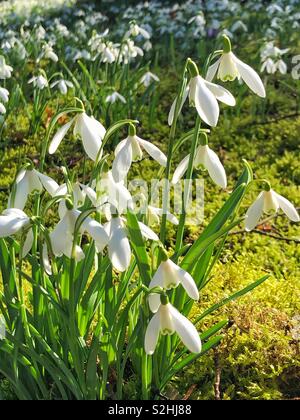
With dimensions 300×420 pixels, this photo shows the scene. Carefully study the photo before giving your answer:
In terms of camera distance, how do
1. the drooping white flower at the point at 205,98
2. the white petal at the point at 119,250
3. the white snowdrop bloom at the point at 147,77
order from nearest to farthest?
the white petal at the point at 119,250 < the drooping white flower at the point at 205,98 < the white snowdrop bloom at the point at 147,77

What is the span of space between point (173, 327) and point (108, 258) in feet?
0.89

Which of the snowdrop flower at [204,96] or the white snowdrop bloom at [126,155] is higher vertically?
the snowdrop flower at [204,96]

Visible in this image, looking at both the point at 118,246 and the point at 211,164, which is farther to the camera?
the point at 211,164

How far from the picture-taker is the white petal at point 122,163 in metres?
1.51

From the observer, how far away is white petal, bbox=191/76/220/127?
4.91ft

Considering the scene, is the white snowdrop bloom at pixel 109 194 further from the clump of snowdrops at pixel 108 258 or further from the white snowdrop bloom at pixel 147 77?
the white snowdrop bloom at pixel 147 77

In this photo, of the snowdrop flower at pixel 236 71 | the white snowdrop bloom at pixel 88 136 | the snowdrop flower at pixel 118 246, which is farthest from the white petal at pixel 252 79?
the snowdrop flower at pixel 118 246

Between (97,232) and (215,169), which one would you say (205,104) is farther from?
(97,232)

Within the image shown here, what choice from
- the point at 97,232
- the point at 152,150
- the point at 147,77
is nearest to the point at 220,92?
the point at 152,150

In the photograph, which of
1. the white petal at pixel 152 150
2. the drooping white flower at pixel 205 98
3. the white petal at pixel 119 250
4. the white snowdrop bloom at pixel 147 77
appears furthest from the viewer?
the white snowdrop bloom at pixel 147 77

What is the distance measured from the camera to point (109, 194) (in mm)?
1590

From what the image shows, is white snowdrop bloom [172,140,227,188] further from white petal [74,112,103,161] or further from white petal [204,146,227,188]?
white petal [74,112,103,161]

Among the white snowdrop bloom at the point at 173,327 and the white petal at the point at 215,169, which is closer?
the white snowdrop bloom at the point at 173,327

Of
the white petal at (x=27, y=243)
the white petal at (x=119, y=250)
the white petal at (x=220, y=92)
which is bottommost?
the white petal at (x=27, y=243)
